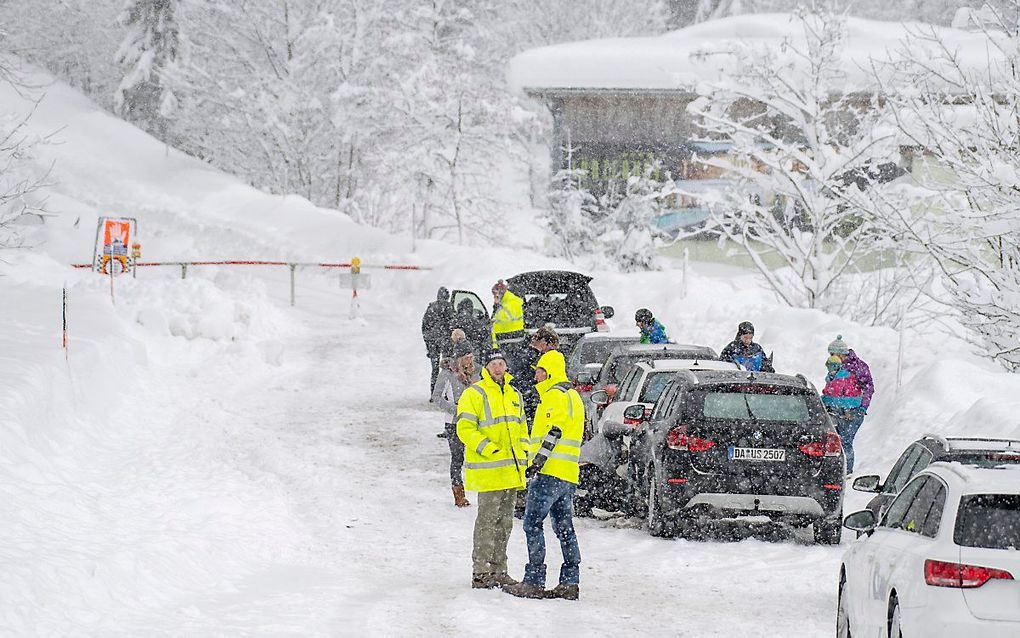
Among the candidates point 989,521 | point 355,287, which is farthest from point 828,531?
point 355,287

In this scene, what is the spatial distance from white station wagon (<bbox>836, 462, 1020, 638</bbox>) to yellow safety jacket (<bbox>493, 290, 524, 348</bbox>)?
1344 cm

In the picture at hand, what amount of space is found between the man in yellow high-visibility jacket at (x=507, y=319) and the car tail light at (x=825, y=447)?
28.4ft

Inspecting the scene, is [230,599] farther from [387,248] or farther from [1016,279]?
[387,248]

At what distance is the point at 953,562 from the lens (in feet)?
19.9

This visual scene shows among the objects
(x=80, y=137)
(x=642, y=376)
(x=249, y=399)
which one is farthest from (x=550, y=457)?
(x=80, y=137)

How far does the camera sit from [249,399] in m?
22.1

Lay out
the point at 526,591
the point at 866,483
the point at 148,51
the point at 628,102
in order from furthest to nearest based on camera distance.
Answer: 1. the point at 148,51
2. the point at 628,102
3. the point at 526,591
4. the point at 866,483

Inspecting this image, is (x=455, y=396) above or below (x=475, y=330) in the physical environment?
below

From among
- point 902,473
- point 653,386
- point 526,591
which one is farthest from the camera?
point 653,386

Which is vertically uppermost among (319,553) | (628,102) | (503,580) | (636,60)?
(636,60)

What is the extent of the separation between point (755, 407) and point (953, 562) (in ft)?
21.3

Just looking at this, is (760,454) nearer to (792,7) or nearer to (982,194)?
(982,194)

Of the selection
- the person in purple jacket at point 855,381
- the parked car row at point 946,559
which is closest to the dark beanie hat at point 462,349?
the person in purple jacket at point 855,381

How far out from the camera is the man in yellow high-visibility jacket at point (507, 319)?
2064cm
